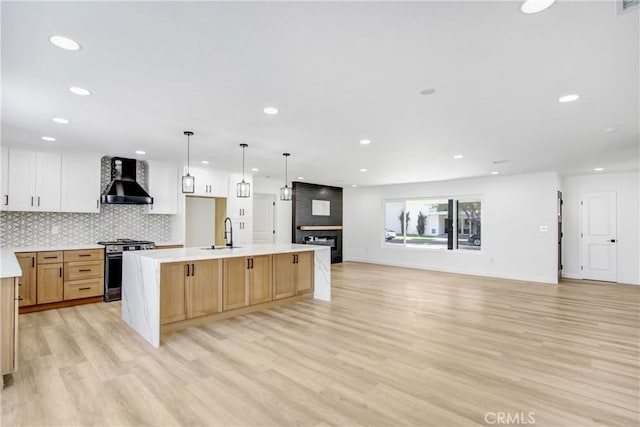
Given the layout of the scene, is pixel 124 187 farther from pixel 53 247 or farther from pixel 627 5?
pixel 627 5

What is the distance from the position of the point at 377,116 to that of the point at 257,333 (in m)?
2.73

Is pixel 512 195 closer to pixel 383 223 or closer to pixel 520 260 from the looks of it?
pixel 520 260

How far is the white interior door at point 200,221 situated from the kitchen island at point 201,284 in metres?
2.76

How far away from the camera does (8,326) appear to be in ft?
8.33

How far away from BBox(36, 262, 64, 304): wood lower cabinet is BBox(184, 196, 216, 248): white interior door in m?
2.34

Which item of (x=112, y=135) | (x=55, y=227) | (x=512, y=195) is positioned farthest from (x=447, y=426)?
(x=512, y=195)

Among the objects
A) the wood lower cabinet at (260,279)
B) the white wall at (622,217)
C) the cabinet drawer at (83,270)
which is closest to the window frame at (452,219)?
the white wall at (622,217)

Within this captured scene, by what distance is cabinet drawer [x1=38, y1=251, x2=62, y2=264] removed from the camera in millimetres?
4729

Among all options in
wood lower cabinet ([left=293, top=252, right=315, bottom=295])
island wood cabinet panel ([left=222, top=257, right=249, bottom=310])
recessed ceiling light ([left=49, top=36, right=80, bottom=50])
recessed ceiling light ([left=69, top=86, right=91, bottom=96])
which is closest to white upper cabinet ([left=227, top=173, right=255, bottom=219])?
wood lower cabinet ([left=293, top=252, right=315, bottom=295])

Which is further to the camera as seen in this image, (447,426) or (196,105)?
(196,105)

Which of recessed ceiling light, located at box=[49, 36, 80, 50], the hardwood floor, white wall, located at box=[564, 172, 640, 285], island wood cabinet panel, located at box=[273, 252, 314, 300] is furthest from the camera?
white wall, located at box=[564, 172, 640, 285]

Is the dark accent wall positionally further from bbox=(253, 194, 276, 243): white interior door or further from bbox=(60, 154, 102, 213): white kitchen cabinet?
bbox=(60, 154, 102, 213): white kitchen cabinet

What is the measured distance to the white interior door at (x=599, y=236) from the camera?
7.18 meters

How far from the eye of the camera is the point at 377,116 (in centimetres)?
336
